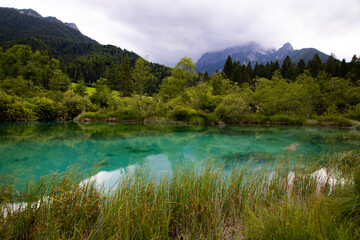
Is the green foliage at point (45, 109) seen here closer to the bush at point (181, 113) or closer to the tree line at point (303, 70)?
the bush at point (181, 113)

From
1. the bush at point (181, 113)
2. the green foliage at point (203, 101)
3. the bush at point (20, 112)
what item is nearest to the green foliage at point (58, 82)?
the bush at point (20, 112)

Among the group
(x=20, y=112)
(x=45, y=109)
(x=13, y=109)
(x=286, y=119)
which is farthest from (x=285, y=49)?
(x=13, y=109)

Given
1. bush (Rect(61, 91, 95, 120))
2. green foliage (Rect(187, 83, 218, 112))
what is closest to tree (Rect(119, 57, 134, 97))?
bush (Rect(61, 91, 95, 120))

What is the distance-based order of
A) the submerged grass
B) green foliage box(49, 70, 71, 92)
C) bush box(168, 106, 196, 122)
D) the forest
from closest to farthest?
the submerged grass < the forest < bush box(168, 106, 196, 122) < green foliage box(49, 70, 71, 92)

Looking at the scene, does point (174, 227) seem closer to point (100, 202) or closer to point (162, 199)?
point (162, 199)

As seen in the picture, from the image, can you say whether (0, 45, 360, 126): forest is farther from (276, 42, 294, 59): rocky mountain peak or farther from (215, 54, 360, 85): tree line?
(276, 42, 294, 59): rocky mountain peak

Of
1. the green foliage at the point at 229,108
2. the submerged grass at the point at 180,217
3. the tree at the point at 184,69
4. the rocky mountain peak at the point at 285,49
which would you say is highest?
the rocky mountain peak at the point at 285,49

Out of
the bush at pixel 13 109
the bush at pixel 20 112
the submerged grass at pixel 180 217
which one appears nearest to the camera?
the submerged grass at pixel 180 217

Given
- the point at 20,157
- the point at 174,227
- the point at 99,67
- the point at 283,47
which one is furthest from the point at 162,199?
the point at 283,47

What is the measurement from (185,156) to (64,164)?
15.0ft

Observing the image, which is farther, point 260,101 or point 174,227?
point 260,101

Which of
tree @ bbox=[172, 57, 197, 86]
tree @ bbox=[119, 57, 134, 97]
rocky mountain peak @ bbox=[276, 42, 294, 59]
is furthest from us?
rocky mountain peak @ bbox=[276, 42, 294, 59]

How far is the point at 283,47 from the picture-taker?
7667 inches

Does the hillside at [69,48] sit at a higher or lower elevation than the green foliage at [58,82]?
higher
